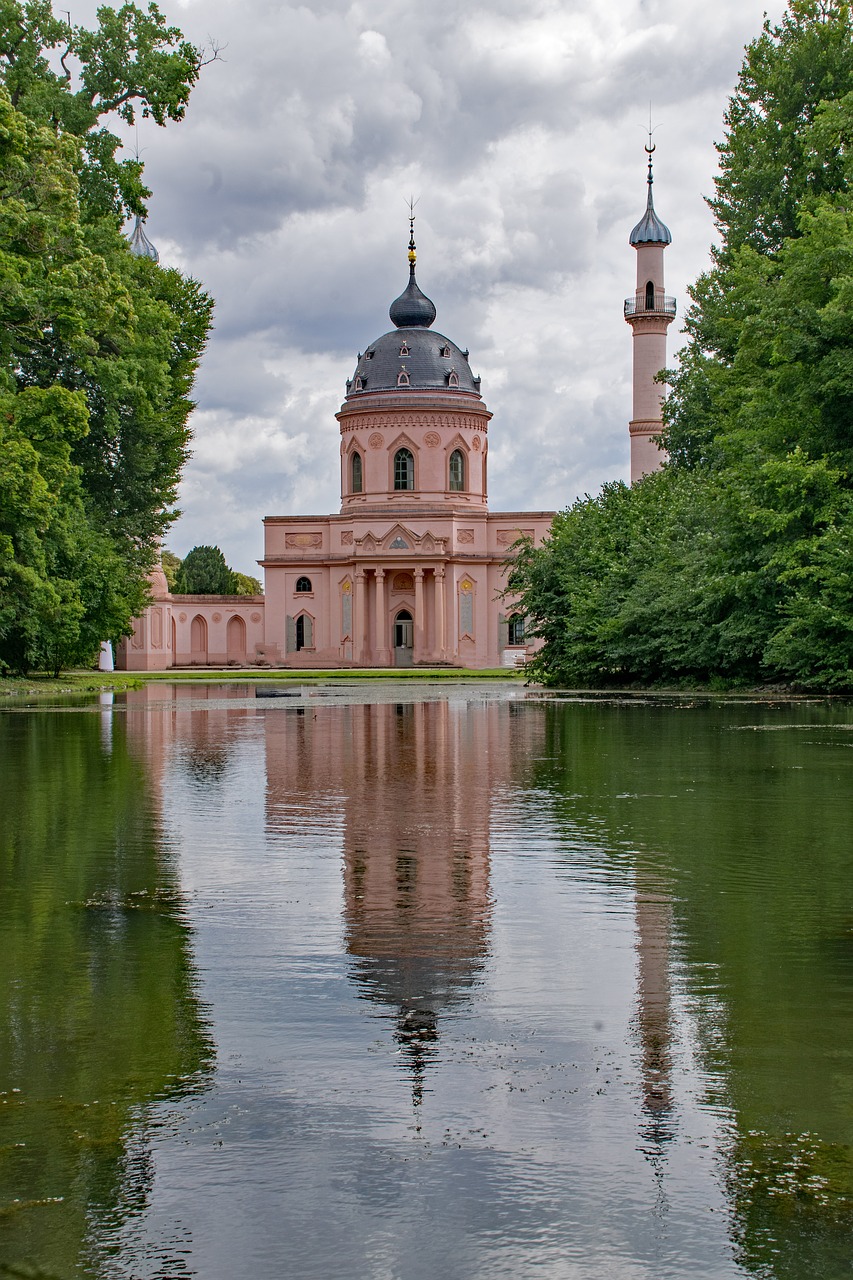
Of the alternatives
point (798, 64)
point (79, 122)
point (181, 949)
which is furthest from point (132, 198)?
point (181, 949)

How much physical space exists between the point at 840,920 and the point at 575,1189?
341 centimetres

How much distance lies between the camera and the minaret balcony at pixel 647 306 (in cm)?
7719

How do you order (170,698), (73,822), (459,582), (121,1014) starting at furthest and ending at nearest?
1. (459,582)
2. (170,698)
3. (73,822)
4. (121,1014)

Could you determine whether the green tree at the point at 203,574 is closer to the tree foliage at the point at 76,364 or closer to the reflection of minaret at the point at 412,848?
the tree foliage at the point at 76,364

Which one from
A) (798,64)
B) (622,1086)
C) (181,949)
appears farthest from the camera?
(798,64)

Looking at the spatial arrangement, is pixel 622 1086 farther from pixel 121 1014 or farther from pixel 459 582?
pixel 459 582

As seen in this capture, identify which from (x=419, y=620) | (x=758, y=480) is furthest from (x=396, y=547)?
(x=758, y=480)

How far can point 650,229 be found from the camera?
78.9 m

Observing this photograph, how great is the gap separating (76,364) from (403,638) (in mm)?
57005

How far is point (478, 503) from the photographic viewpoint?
93.7 m

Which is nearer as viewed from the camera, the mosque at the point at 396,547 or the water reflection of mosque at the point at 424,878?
the water reflection of mosque at the point at 424,878

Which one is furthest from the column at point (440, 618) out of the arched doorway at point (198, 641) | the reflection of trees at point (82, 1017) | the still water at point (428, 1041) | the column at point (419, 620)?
the reflection of trees at point (82, 1017)

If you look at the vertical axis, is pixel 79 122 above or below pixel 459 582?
above

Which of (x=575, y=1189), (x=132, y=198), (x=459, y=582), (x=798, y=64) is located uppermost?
(x=798, y=64)
